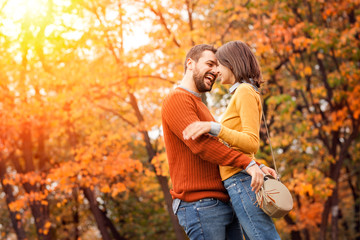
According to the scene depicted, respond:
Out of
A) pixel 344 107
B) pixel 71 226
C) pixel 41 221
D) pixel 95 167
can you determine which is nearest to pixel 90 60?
pixel 95 167

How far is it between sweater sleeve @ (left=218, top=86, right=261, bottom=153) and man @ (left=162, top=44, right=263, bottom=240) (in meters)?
0.07

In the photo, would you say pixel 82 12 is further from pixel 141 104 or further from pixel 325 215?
pixel 325 215

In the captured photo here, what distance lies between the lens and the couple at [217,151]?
2.44 metres

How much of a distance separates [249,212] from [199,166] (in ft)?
1.48

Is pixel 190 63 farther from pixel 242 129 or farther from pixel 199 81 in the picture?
pixel 242 129

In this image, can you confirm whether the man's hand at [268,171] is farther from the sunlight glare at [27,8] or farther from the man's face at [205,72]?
the sunlight glare at [27,8]

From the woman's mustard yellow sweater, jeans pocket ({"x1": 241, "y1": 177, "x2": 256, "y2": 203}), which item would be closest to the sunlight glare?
the woman's mustard yellow sweater

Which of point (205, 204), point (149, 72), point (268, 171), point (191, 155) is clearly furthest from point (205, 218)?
point (149, 72)

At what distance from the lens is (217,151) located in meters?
2.44

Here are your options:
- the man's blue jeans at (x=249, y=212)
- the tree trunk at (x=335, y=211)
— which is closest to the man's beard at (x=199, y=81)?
the man's blue jeans at (x=249, y=212)

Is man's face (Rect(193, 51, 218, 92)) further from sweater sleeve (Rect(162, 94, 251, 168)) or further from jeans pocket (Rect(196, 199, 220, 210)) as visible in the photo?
jeans pocket (Rect(196, 199, 220, 210))

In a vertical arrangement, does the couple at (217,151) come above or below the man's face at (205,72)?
below

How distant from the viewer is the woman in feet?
7.97

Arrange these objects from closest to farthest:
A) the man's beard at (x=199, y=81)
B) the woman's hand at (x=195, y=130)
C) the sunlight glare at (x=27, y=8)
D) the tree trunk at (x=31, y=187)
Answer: the woman's hand at (x=195, y=130), the man's beard at (x=199, y=81), the sunlight glare at (x=27, y=8), the tree trunk at (x=31, y=187)
